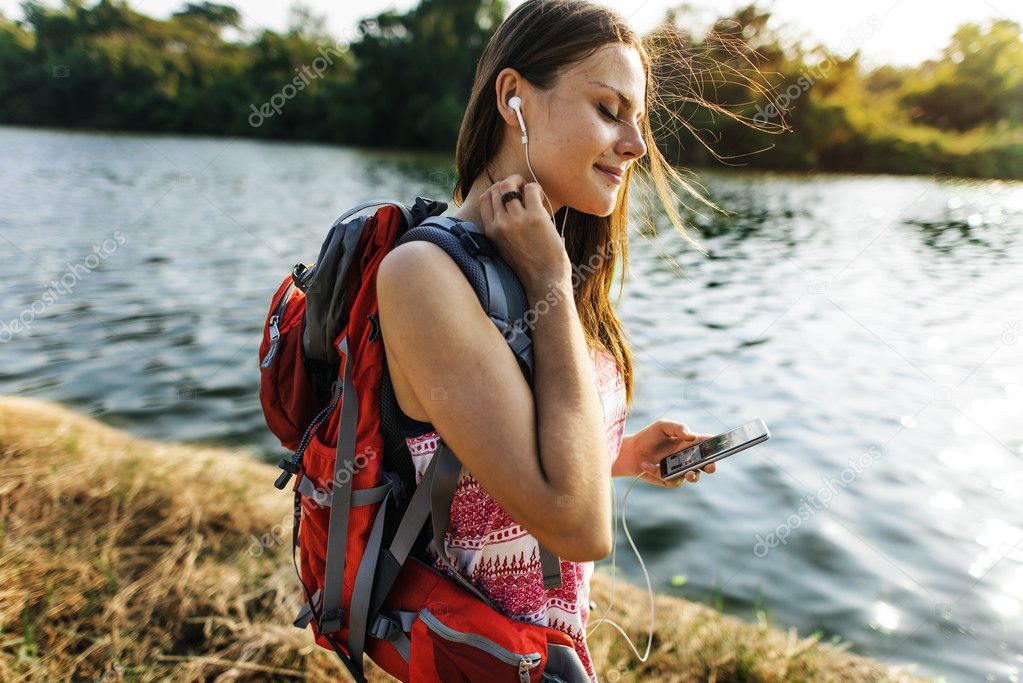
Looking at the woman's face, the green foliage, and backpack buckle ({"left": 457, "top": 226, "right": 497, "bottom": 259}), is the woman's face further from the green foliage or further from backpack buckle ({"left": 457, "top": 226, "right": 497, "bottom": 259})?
the green foliage

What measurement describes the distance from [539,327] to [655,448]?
70 centimetres

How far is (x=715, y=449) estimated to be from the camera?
1.38m

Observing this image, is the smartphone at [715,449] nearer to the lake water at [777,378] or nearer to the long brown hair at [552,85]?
the long brown hair at [552,85]

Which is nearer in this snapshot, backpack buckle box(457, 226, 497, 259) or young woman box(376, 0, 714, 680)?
young woman box(376, 0, 714, 680)

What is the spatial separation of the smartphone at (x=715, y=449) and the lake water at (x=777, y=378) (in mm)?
547

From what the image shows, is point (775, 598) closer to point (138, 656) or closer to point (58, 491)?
point (138, 656)

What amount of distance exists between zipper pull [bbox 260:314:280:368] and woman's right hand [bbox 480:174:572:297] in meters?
0.48

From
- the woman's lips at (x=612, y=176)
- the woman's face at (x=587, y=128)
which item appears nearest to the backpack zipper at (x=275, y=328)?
the woman's face at (x=587, y=128)

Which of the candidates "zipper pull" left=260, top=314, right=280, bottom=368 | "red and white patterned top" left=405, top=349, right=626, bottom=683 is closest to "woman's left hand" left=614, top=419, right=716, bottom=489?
"red and white patterned top" left=405, top=349, right=626, bottom=683

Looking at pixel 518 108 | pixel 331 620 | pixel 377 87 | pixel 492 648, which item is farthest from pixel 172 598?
pixel 377 87

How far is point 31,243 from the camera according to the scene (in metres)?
10.3

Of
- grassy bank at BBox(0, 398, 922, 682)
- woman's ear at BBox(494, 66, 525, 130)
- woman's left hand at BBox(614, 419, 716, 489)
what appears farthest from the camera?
grassy bank at BBox(0, 398, 922, 682)

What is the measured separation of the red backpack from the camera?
3.58ft

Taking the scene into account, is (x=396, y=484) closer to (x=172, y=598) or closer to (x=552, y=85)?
(x=552, y=85)
